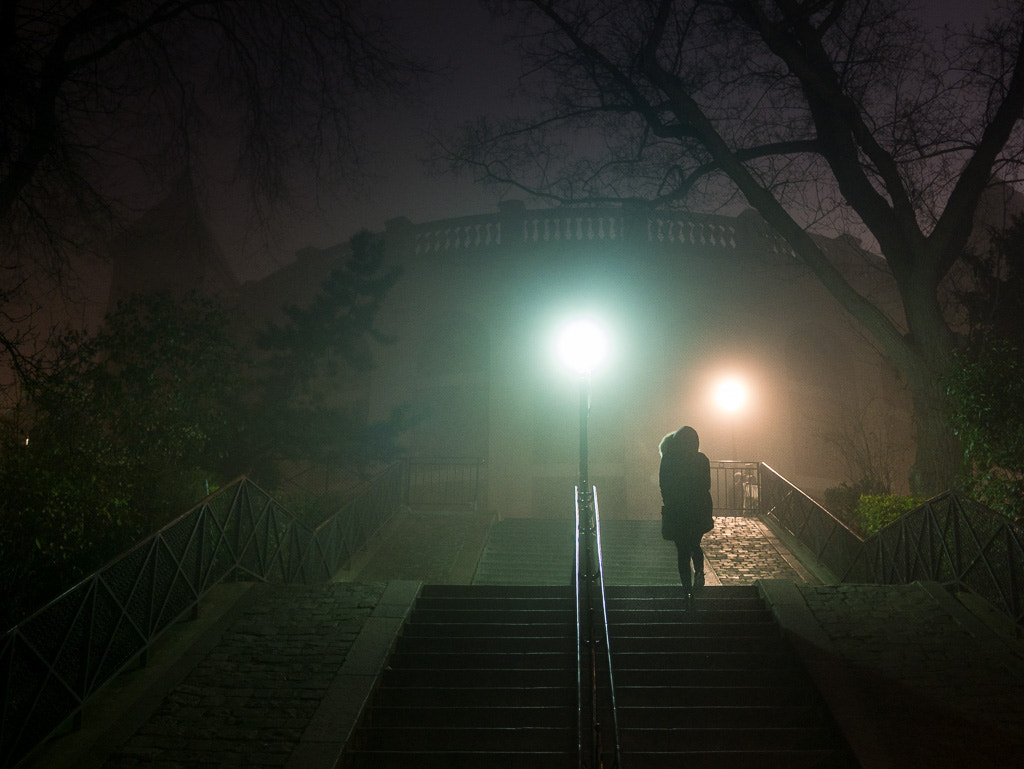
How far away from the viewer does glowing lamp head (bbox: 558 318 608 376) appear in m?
8.65

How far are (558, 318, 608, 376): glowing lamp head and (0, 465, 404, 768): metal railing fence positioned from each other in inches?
171

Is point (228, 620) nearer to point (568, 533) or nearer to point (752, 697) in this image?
point (752, 697)

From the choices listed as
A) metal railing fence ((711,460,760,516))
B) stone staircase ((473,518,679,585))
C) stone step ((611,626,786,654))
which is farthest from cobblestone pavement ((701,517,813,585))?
stone step ((611,626,786,654))

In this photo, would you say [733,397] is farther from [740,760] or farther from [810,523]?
[740,760]

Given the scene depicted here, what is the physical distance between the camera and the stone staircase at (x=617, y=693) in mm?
4688

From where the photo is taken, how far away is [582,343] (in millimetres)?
8703

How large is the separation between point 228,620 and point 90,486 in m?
1.86

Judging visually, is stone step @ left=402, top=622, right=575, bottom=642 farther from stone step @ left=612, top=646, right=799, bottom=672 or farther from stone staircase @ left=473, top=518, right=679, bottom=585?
stone staircase @ left=473, top=518, right=679, bottom=585

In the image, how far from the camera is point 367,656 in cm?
589

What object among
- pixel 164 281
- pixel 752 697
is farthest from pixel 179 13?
pixel 164 281

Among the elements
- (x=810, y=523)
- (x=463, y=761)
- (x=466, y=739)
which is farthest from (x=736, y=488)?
(x=463, y=761)

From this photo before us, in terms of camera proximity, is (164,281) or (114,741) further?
(164,281)

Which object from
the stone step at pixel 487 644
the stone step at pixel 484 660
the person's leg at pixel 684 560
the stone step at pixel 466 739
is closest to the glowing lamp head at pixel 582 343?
the person's leg at pixel 684 560

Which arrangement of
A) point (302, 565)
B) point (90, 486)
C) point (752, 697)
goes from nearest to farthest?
1. point (752, 697)
2. point (90, 486)
3. point (302, 565)
